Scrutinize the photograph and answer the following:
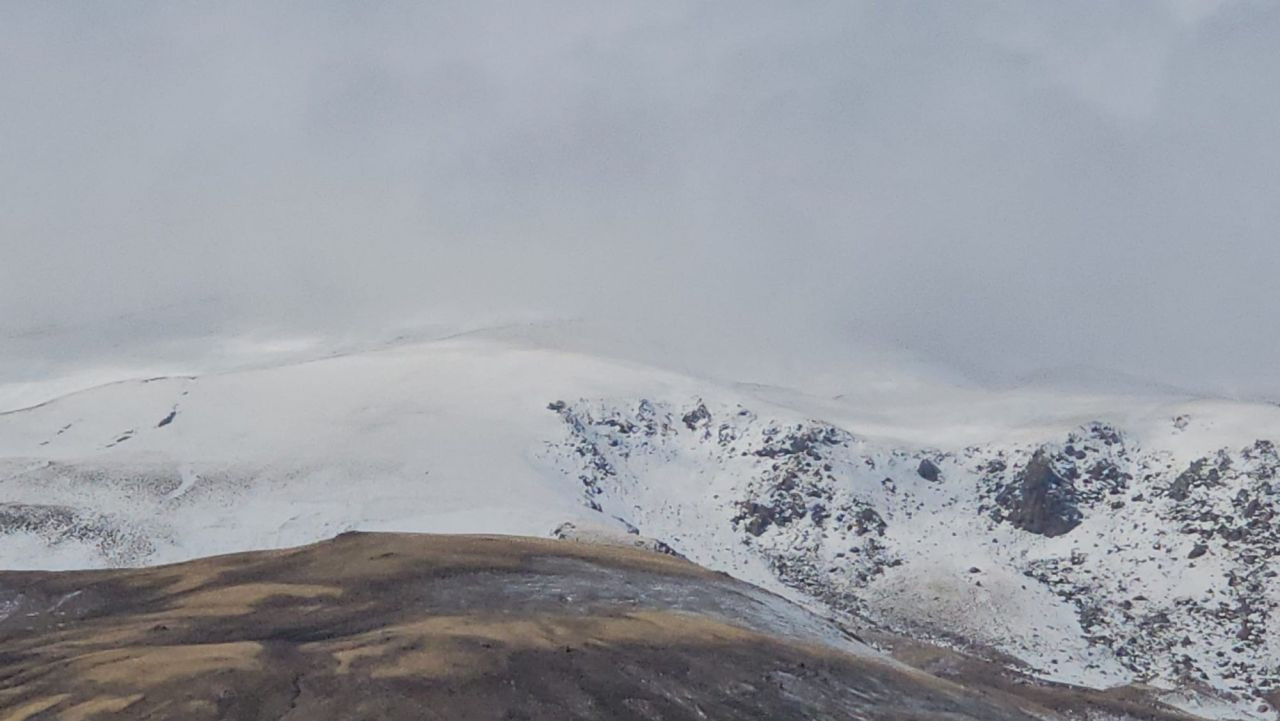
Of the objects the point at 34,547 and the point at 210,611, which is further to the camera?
the point at 34,547

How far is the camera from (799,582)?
188 metres

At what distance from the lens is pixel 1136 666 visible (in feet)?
538

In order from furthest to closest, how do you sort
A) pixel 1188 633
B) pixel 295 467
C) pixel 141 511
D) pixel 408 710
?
1. pixel 295 467
2. pixel 1188 633
3. pixel 141 511
4. pixel 408 710

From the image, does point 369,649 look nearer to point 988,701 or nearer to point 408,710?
point 408,710

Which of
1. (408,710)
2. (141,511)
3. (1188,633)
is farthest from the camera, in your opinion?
(1188,633)


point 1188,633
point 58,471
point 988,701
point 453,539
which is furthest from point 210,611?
point 1188,633

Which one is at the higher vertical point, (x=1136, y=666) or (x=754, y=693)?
(x=754, y=693)

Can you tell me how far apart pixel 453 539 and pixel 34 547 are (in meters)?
93.7

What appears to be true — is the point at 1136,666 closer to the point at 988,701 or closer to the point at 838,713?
the point at 988,701

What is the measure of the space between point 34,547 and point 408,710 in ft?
398

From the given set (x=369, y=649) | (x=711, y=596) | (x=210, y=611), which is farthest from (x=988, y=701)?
(x=210, y=611)

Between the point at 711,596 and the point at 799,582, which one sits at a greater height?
the point at 711,596

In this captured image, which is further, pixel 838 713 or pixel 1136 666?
pixel 1136 666

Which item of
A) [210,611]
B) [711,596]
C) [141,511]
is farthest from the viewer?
[141,511]
